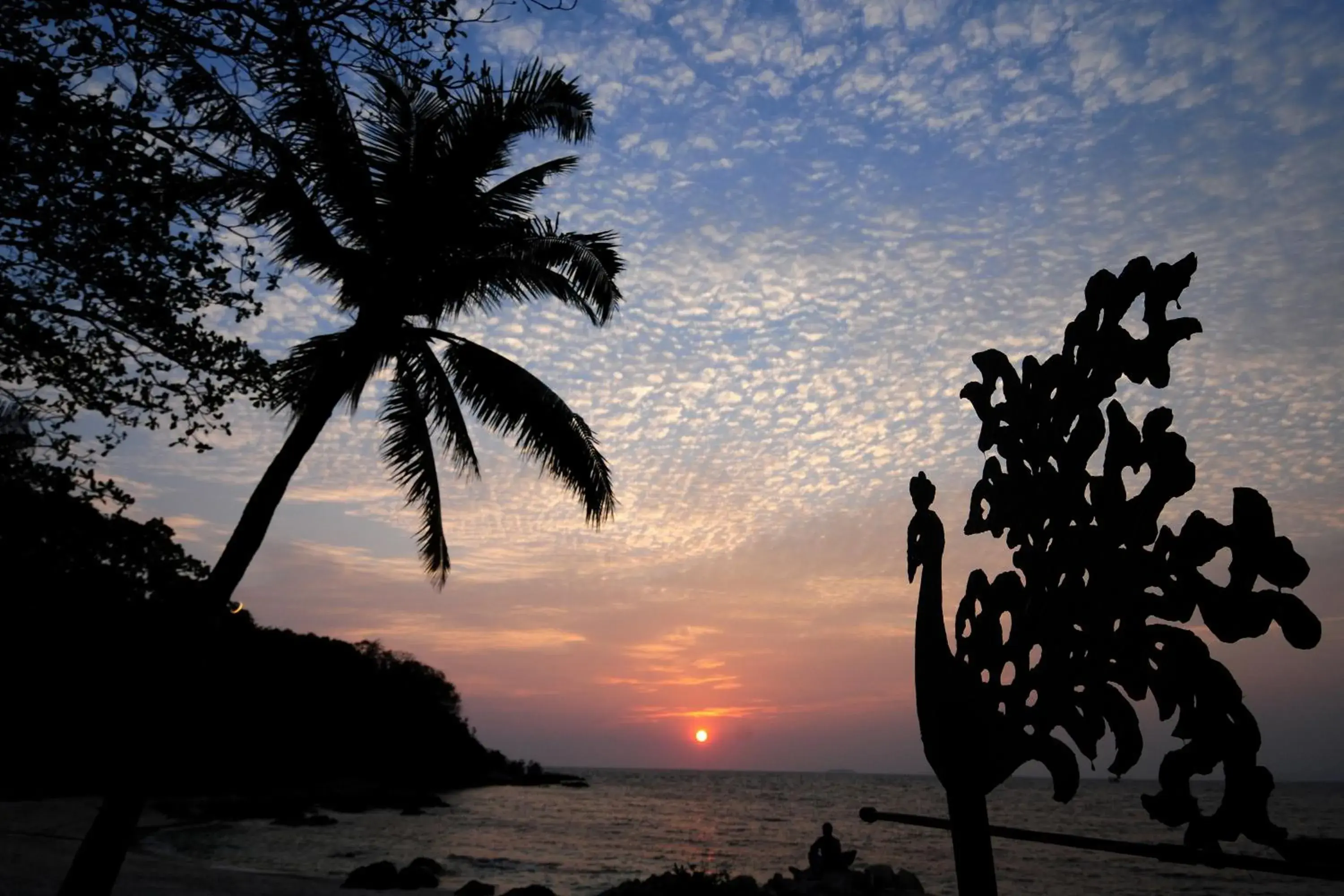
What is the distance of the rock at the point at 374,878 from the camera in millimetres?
17125

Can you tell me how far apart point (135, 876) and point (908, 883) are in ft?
50.0

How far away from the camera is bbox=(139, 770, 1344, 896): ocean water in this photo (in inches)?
1043

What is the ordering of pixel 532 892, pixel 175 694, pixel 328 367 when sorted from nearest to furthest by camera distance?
pixel 175 694 < pixel 328 367 < pixel 532 892

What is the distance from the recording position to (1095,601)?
5199mm

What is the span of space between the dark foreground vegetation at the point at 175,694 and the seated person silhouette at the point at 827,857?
40.1 ft

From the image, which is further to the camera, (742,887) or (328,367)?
(742,887)

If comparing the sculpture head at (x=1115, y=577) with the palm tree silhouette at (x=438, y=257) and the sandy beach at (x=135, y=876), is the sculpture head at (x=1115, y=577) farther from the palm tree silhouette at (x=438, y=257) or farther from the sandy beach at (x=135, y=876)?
the sandy beach at (x=135, y=876)

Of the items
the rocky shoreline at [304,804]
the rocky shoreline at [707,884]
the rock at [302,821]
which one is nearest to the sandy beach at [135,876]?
the rocky shoreline at [707,884]

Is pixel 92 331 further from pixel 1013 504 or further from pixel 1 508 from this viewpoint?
pixel 1013 504

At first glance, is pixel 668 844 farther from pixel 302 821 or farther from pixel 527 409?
pixel 527 409

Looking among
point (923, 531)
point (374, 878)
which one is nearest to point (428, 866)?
point (374, 878)

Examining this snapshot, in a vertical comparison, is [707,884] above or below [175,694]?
below

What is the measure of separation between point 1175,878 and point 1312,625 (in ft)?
108

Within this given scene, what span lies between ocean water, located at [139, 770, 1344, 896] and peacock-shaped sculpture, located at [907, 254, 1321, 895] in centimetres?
1892
